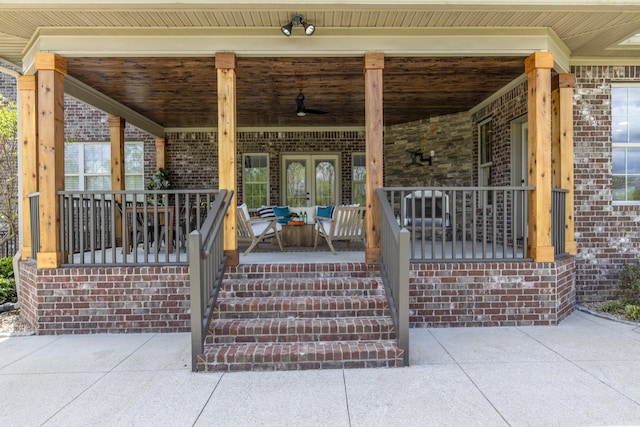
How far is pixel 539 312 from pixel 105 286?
4.68 m

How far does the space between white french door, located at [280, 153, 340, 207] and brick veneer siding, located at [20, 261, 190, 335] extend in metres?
5.30

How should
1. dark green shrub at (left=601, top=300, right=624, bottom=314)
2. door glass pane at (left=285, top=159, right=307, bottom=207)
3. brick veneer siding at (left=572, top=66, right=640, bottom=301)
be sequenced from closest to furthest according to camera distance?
dark green shrub at (left=601, top=300, right=624, bottom=314) → brick veneer siding at (left=572, top=66, right=640, bottom=301) → door glass pane at (left=285, top=159, right=307, bottom=207)

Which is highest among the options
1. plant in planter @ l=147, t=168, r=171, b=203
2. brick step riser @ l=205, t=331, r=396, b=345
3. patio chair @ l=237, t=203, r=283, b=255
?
plant in planter @ l=147, t=168, r=171, b=203

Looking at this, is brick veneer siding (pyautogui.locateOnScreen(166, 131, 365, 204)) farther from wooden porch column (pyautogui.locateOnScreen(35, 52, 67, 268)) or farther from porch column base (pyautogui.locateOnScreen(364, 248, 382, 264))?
porch column base (pyautogui.locateOnScreen(364, 248, 382, 264))

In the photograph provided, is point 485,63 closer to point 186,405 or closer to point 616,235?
point 616,235

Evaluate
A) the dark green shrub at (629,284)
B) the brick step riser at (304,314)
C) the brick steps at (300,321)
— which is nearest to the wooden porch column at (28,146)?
the brick steps at (300,321)

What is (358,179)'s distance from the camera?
31.1ft

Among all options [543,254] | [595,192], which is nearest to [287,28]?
[543,254]

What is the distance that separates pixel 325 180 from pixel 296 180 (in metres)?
0.68

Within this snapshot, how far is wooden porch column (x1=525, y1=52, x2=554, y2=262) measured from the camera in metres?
4.48

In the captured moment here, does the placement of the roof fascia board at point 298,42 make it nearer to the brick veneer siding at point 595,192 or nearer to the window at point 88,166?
the brick veneer siding at point 595,192

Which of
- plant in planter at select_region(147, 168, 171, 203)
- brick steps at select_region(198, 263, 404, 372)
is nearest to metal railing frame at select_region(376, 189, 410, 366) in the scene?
brick steps at select_region(198, 263, 404, 372)

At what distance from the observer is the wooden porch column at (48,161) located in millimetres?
4383

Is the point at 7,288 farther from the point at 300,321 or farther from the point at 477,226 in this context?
the point at 477,226
